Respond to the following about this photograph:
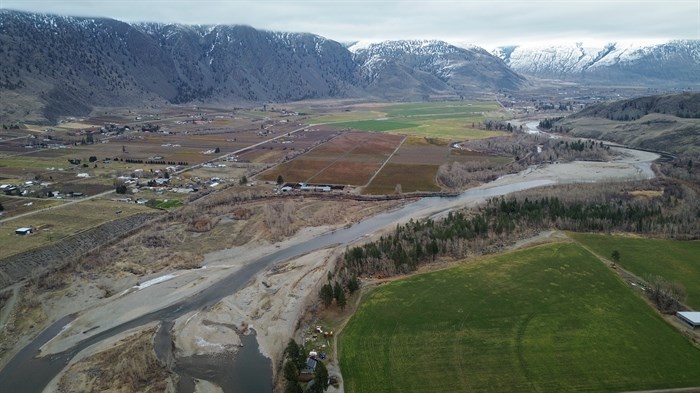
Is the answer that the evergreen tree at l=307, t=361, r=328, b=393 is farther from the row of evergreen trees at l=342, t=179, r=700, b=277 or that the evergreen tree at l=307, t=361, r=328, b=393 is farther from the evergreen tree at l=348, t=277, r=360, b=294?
the row of evergreen trees at l=342, t=179, r=700, b=277

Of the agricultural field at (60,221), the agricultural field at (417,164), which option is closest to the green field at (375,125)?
the agricultural field at (417,164)

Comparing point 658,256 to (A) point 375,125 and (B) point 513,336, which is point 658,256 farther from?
(A) point 375,125

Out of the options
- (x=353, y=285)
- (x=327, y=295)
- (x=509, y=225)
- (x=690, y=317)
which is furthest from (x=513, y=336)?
(x=509, y=225)

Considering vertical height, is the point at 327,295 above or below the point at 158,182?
below

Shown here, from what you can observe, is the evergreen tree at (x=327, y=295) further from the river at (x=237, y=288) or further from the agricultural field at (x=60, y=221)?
the agricultural field at (x=60, y=221)

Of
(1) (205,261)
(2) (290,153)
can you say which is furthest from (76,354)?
(2) (290,153)

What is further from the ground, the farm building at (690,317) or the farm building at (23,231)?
the farm building at (23,231)
